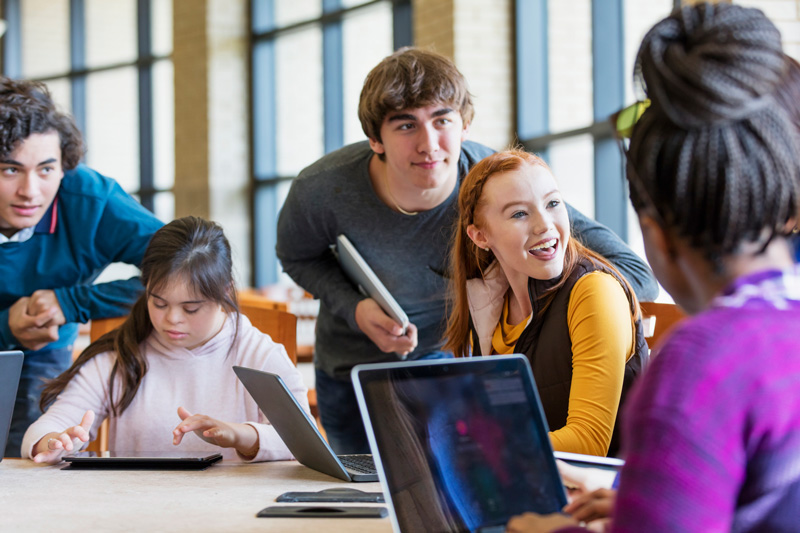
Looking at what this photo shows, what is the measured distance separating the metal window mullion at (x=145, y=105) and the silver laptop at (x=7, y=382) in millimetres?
7192

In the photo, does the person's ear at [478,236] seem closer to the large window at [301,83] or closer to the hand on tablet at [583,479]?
the hand on tablet at [583,479]

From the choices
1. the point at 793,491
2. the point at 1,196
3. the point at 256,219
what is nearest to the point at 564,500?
the point at 793,491

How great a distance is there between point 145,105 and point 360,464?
7723mm

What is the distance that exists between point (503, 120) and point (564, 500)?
4.40 m

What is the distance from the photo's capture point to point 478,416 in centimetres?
98

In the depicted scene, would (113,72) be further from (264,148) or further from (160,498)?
(160,498)

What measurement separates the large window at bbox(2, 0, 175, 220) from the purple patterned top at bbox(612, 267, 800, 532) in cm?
799

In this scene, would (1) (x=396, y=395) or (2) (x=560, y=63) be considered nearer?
(1) (x=396, y=395)

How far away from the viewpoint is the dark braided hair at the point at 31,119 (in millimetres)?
1982

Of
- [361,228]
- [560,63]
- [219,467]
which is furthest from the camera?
[560,63]

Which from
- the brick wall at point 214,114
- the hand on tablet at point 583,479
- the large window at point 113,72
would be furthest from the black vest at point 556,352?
the large window at point 113,72

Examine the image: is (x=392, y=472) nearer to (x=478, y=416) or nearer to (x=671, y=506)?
(x=478, y=416)

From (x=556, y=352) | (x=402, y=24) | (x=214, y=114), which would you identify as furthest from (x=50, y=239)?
(x=214, y=114)

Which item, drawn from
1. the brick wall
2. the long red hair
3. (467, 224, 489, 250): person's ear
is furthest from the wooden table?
the brick wall
